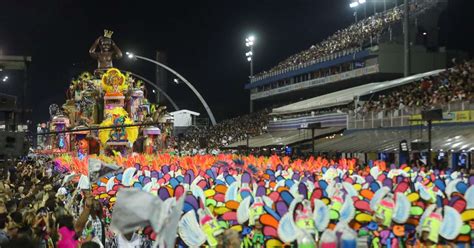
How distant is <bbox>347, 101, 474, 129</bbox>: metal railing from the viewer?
23297mm

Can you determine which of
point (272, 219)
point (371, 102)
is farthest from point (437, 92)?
point (272, 219)

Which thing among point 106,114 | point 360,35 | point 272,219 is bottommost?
point 272,219

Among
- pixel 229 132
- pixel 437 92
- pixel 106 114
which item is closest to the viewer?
pixel 437 92

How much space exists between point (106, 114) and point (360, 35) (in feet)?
77.6

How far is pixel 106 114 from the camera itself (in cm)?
3981

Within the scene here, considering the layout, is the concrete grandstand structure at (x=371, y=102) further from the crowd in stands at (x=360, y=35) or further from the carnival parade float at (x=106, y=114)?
the carnival parade float at (x=106, y=114)

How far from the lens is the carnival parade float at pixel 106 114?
39.4 meters

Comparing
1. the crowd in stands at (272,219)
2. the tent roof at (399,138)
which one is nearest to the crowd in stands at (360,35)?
the tent roof at (399,138)

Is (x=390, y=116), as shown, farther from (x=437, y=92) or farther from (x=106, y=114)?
(x=106, y=114)

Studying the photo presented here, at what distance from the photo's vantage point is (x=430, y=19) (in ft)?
169

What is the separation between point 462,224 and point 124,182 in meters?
6.88

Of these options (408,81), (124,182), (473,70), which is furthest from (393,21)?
(124,182)

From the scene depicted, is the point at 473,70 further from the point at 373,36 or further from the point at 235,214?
the point at 373,36

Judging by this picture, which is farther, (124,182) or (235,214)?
(124,182)
